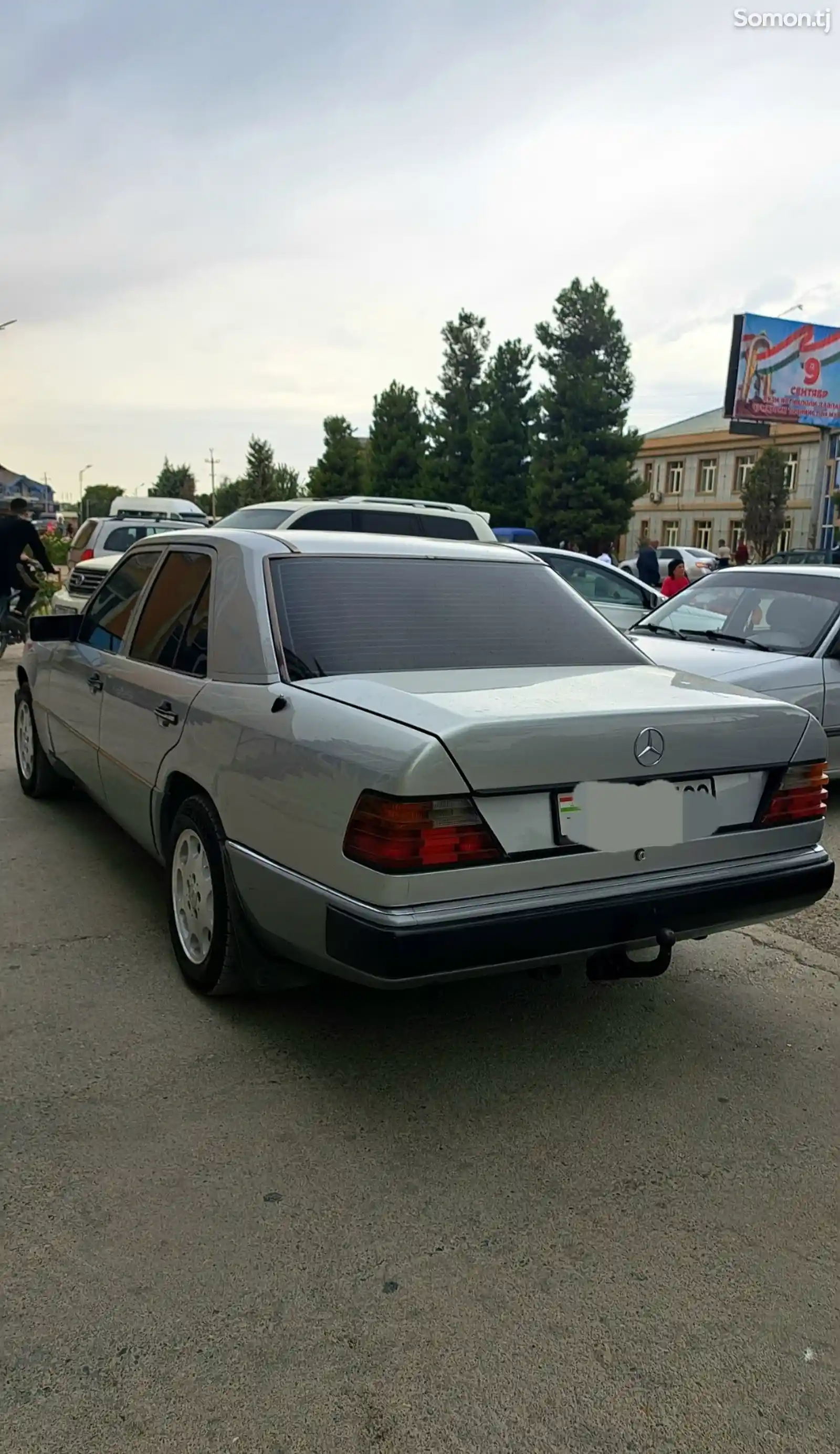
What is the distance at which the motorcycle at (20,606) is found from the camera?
1216 cm

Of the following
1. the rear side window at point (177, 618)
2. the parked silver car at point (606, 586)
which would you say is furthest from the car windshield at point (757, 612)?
the rear side window at point (177, 618)

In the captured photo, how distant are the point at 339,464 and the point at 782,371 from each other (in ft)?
99.7

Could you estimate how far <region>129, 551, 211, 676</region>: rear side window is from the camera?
3.90 metres

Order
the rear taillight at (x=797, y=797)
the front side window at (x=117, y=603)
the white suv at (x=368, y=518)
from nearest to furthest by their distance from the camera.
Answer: the rear taillight at (x=797, y=797) < the front side window at (x=117, y=603) < the white suv at (x=368, y=518)

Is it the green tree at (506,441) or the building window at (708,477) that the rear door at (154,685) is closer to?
the green tree at (506,441)

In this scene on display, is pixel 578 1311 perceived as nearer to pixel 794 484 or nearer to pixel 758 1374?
pixel 758 1374

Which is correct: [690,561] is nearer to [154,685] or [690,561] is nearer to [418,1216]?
[154,685]

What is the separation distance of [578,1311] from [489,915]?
0.91 metres

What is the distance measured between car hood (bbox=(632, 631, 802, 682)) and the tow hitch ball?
3.19 m

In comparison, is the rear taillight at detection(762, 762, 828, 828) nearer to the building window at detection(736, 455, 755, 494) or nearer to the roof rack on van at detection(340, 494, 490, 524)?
the roof rack on van at detection(340, 494, 490, 524)

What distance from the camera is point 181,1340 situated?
2.14 m

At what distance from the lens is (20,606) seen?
1264 centimetres

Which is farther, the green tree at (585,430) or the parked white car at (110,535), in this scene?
the green tree at (585,430)

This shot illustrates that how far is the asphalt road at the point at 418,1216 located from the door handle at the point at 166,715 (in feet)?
2.89
